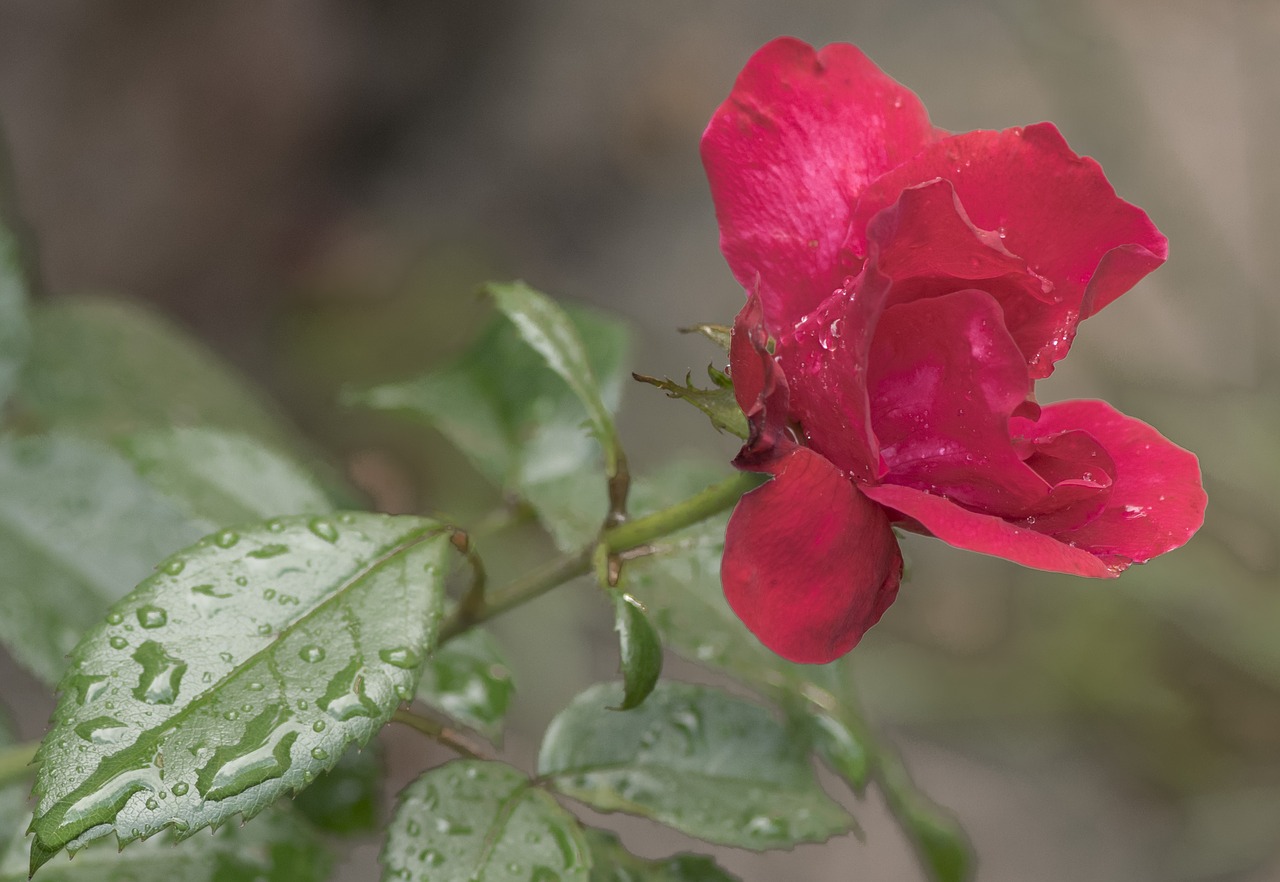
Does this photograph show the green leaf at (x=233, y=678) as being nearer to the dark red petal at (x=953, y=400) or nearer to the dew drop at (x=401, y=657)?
the dew drop at (x=401, y=657)

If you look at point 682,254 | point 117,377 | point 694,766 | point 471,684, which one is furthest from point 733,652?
point 682,254

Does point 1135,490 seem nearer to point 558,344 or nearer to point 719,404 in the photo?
point 719,404

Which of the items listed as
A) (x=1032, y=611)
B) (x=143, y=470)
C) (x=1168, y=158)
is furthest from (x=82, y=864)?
(x=1168, y=158)

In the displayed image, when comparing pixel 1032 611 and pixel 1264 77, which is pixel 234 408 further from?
pixel 1264 77

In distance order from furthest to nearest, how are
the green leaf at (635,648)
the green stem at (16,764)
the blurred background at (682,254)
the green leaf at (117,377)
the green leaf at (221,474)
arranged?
the blurred background at (682,254) < the green leaf at (117,377) < the green leaf at (221,474) < the green stem at (16,764) < the green leaf at (635,648)

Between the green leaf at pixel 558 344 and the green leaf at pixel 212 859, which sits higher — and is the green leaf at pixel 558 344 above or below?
above

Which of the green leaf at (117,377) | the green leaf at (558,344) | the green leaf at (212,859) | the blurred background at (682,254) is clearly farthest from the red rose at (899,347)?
the blurred background at (682,254)

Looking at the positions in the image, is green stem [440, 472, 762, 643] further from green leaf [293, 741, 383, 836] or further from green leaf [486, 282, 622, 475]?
green leaf [293, 741, 383, 836]
